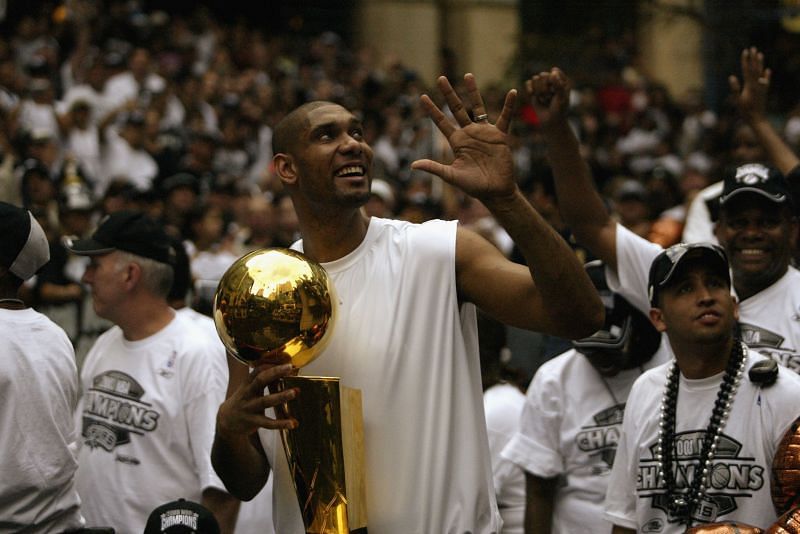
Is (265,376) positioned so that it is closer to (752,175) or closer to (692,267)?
(692,267)

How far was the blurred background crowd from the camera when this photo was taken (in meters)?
9.88

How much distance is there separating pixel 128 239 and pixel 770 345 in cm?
291

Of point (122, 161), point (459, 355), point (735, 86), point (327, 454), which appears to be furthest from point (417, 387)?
→ point (122, 161)

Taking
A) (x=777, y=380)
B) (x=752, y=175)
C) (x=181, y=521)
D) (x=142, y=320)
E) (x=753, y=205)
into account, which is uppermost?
(x=752, y=175)

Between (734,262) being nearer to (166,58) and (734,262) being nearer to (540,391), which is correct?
(540,391)

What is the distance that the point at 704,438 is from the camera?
4316mm

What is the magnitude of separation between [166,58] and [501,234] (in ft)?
23.3

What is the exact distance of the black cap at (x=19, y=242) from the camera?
15.3 ft

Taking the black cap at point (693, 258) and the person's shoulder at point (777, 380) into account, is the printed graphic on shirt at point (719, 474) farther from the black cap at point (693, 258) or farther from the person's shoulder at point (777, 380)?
the black cap at point (693, 258)

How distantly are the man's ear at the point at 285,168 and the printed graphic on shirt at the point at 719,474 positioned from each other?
1.64m

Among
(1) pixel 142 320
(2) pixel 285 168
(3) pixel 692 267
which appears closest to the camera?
(2) pixel 285 168

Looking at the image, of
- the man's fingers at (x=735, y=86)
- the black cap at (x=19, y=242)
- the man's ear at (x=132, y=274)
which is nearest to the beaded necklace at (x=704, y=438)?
the man's fingers at (x=735, y=86)

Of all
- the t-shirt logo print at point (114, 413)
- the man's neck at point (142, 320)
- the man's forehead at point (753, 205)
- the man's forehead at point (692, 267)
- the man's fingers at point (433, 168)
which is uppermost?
the man's fingers at point (433, 168)

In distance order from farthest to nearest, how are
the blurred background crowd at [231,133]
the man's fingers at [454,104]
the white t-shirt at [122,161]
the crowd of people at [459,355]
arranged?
the white t-shirt at [122,161] < the blurred background crowd at [231,133] < the crowd of people at [459,355] < the man's fingers at [454,104]
